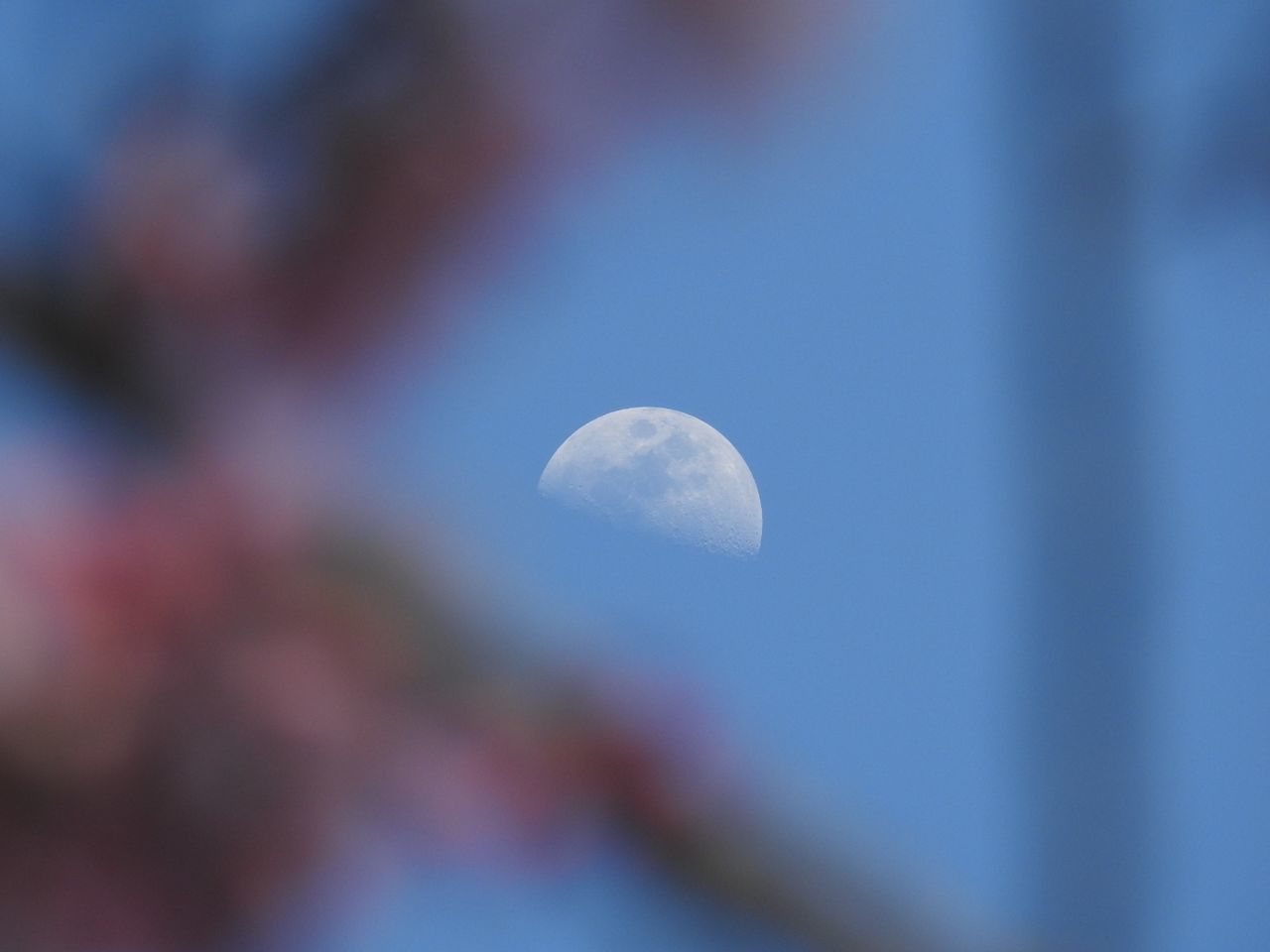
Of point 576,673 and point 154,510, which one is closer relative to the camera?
point 576,673

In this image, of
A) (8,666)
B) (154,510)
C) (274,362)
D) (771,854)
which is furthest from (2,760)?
(771,854)

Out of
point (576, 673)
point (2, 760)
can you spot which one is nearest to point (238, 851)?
point (2, 760)

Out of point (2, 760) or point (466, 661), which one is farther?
point (2, 760)

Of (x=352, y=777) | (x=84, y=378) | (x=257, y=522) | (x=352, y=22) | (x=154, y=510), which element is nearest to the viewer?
(x=84, y=378)

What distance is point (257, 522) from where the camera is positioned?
103cm

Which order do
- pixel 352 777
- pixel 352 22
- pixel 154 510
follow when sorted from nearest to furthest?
pixel 352 22, pixel 154 510, pixel 352 777

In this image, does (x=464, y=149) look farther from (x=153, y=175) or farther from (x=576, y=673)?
(x=576, y=673)

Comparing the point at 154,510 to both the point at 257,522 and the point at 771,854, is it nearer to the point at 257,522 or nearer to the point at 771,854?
the point at 257,522

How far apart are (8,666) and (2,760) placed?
0.06m

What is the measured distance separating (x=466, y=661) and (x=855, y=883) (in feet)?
0.67

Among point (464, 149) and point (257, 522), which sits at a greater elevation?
point (464, 149)

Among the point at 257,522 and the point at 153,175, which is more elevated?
the point at 153,175

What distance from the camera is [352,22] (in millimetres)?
918

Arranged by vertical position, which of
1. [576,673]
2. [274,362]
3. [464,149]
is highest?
[464,149]
